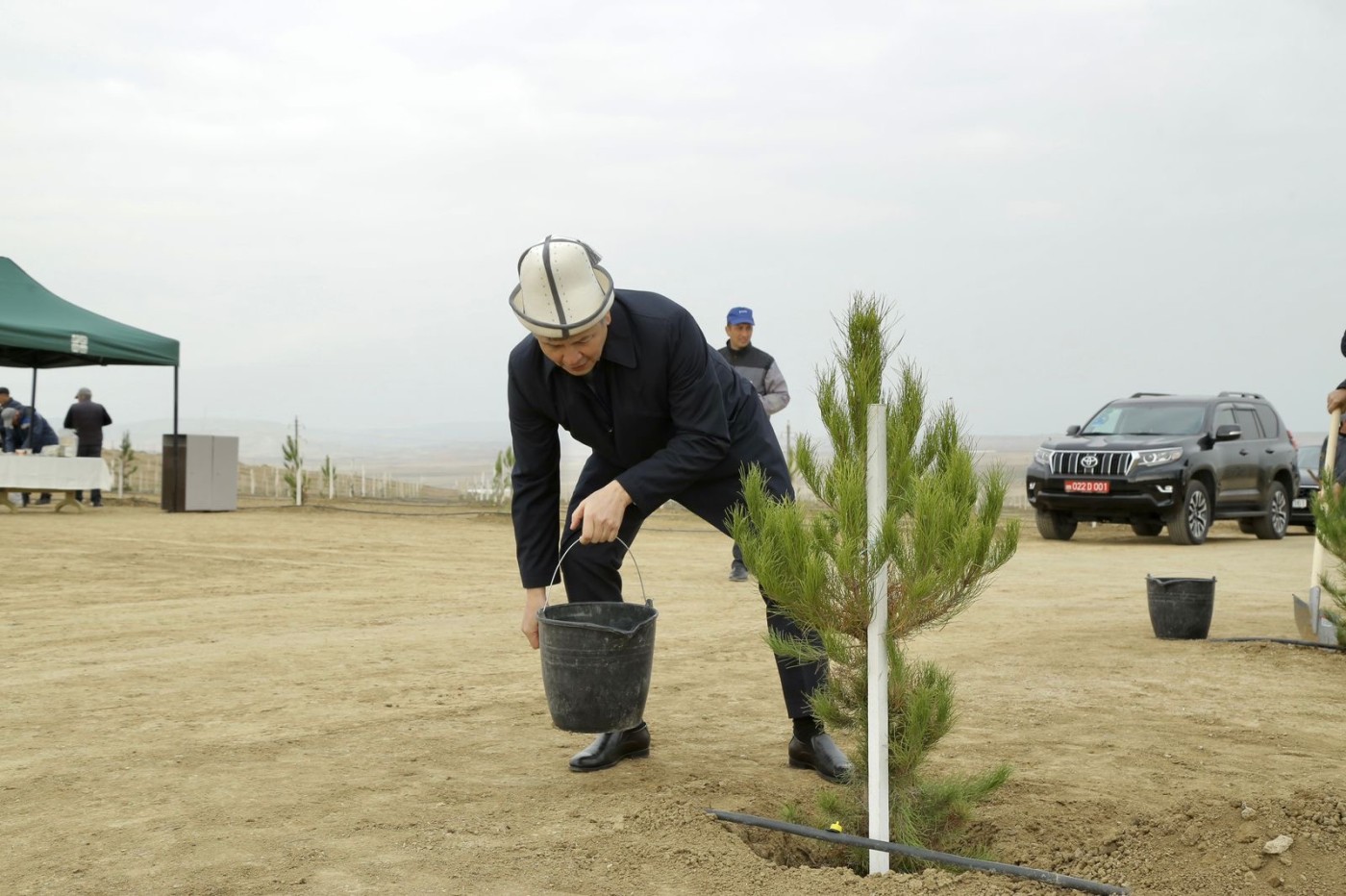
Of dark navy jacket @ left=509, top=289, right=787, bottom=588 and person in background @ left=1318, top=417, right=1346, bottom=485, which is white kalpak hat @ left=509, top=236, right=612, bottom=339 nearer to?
dark navy jacket @ left=509, top=289, right=787, bottom=588

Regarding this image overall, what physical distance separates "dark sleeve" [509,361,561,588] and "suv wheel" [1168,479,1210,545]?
13.1 metres

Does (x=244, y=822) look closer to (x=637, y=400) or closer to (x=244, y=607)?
(x=637, y=400)

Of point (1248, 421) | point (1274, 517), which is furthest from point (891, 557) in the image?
point (1274, 517)

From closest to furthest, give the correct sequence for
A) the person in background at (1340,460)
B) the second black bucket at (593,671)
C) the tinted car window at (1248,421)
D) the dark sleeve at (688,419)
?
the second black bucket at (593,671)
the dark sleeve at (688,419)
the person in background at (1340,460)
the tinted car window at (1248,421)

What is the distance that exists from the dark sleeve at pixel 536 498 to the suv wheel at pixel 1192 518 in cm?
1308

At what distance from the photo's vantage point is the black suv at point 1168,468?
608 inches

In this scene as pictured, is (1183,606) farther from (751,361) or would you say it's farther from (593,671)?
(593,671)

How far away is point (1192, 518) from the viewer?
16.1 meters

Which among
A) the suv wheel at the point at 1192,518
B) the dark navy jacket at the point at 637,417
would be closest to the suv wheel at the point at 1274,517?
the suv wheel at the point at 1192,518

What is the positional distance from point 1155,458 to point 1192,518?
1334 millimetres

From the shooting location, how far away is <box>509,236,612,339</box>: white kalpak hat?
3.88 m

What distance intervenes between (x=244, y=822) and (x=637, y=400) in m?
1.91

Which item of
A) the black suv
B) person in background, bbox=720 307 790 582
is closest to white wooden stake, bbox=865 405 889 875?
person in background, bbox=720 307 790 582

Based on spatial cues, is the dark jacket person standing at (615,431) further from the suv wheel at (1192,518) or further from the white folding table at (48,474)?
the white folding table at (48,474)
